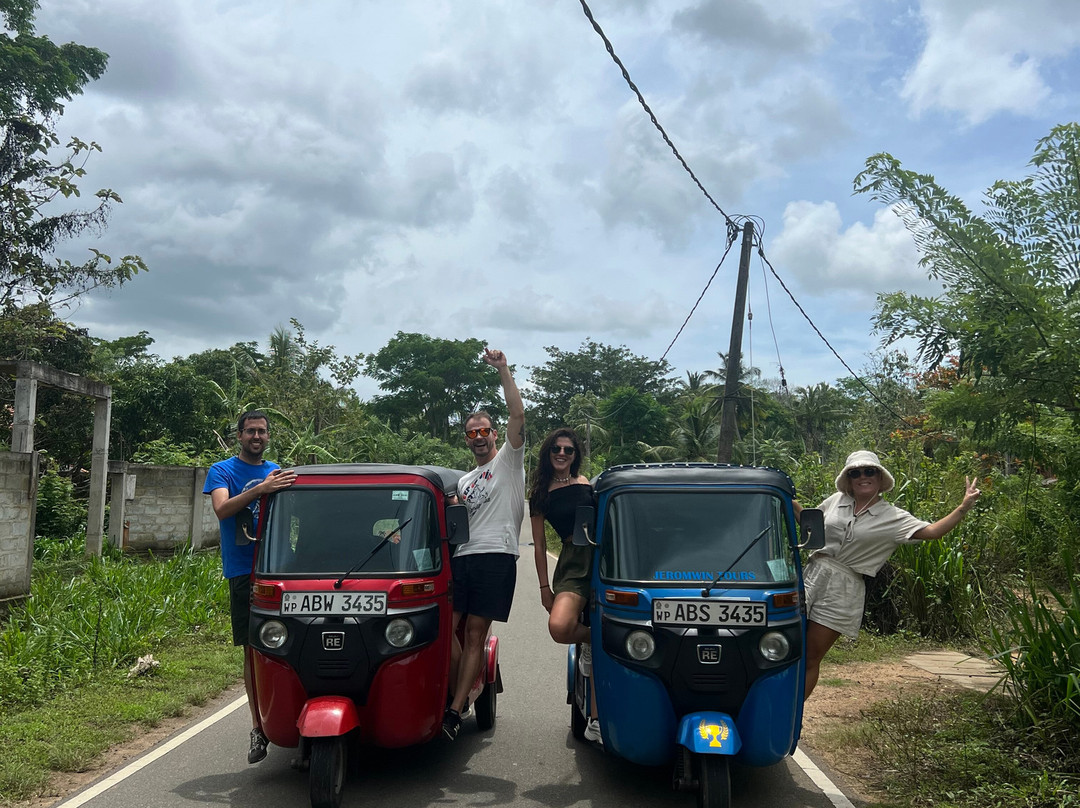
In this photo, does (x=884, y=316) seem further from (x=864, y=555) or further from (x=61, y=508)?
(x=61, y=508)

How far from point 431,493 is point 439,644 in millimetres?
884

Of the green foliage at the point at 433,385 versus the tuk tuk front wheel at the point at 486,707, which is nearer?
the tuk tuk front wheel at the point at 486,707

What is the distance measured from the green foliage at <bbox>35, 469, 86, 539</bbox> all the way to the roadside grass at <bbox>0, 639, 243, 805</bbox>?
33.8 ft

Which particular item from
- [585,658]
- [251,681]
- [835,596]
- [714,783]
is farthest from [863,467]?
[251,681]

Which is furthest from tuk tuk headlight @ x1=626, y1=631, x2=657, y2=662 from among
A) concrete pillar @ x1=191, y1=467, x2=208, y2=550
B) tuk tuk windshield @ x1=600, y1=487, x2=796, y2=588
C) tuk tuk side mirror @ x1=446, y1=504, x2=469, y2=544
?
concrete pillar @ x1=191, y1=467, x2=208, y2=550

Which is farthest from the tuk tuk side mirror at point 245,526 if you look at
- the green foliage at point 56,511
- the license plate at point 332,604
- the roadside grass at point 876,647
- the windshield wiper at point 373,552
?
the green foliage at point 56,511

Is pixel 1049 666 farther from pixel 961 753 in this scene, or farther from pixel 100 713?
pixel 100 713

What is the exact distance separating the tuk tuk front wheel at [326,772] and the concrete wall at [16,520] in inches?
292

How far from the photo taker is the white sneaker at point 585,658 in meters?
5.63

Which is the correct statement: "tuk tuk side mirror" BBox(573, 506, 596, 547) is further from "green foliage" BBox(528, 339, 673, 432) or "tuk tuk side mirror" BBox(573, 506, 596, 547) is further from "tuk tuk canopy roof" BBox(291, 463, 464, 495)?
"green foliage" BBox(528, 339, 673, 432)

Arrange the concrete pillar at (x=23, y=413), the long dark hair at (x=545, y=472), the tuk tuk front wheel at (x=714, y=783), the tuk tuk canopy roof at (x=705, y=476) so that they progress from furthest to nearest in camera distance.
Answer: the concrete pillar at (x=23, y=413), the long dark hair at (x=545, y=472), the tuk tuk canopy roof at (x=705, y=476), the tuk tuk front wheel at (x=714, y=783)

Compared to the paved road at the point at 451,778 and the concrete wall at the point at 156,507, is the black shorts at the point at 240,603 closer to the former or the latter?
the paved road at the point at 451,778

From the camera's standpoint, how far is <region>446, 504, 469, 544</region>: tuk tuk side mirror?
5.45 metres

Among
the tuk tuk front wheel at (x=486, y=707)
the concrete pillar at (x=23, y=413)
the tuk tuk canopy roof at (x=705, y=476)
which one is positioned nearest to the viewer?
the tuk tuk canopy roof at (x=705, y=476)
